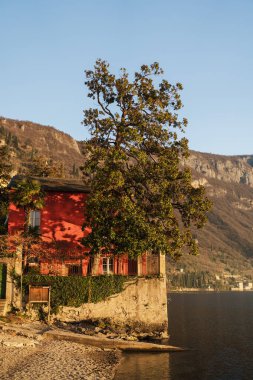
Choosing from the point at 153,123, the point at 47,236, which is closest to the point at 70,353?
the point at 47,236

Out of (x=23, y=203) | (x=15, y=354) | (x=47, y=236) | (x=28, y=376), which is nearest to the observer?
(x=28, y=376)

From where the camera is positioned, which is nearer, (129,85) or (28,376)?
(28,376)

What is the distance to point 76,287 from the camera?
122 ft

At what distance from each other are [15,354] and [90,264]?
60.1ft

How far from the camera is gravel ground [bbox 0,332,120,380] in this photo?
864 inches

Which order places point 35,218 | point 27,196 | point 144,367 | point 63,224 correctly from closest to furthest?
point 144,367, point 27,196, point 35,218, point 63,224

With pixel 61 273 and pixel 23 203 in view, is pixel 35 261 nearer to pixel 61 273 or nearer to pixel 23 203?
pixel 61 273

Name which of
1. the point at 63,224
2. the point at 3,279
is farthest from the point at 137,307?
the point at 3,279

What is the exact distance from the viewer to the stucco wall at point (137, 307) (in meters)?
38.2

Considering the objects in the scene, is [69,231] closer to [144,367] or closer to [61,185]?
[61,185]

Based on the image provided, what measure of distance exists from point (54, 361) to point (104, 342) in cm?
780

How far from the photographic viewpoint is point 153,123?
40.8m

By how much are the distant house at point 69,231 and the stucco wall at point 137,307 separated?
153cm

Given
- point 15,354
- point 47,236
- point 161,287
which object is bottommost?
point 15,354
